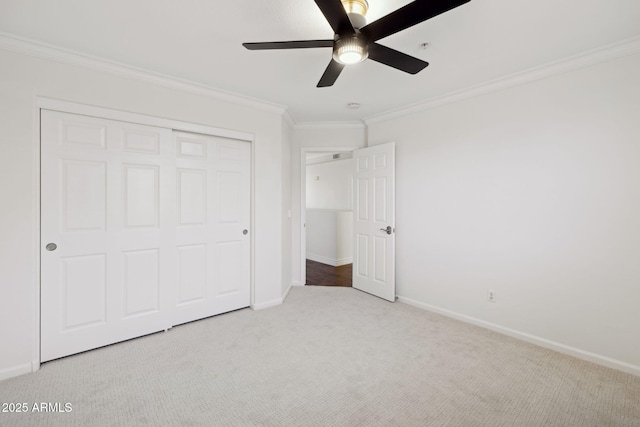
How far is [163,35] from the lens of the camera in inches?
80.4

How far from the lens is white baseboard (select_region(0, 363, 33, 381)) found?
2055 millimetres

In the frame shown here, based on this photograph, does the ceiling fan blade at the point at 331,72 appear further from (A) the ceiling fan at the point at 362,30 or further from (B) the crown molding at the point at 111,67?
(B) the crown molding at the point at 111,67

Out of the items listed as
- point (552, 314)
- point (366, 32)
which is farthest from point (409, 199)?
point (366, 32)

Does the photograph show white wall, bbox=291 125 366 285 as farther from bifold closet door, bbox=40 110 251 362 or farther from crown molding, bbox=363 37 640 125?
bifold closet door, bbox=40 110 251 362

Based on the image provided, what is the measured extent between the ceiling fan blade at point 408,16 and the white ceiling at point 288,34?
0.30 meters

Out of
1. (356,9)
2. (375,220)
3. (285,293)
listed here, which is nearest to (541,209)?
(375,220)

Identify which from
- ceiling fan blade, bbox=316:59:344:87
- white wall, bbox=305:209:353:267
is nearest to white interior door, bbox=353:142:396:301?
white wall, bbox=305:209:353:267

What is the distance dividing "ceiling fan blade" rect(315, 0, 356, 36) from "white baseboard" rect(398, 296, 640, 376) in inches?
117

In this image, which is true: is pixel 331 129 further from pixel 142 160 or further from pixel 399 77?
pixel 142 160

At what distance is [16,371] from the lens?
6.88ft

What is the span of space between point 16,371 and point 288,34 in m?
3.17

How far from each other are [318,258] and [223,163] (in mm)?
3522

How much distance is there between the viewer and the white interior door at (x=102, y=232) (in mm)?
2270

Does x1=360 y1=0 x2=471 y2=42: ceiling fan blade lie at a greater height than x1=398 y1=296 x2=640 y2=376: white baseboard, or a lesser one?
greater
